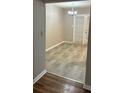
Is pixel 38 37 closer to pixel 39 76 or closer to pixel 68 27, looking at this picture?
pixel 39 76

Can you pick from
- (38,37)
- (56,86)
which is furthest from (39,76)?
(38,37)

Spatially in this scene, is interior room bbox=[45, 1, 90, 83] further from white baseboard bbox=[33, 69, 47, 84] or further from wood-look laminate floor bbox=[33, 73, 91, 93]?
wood-look laminate floor bbox=[33, 73, 91, 93]

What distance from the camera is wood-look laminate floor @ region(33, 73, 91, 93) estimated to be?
2.97 metres

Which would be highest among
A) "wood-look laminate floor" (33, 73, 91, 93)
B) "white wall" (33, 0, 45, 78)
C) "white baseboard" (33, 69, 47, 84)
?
"white wall" (33, 0, 45, 78)

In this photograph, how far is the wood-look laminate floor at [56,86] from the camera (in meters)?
2.97

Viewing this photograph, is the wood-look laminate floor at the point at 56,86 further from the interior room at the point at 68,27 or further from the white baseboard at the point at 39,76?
the interior room at the point at 68,27

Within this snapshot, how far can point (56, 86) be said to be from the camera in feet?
10.4

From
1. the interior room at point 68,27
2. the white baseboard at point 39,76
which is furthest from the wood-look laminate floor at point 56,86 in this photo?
the interior room at point 68,27

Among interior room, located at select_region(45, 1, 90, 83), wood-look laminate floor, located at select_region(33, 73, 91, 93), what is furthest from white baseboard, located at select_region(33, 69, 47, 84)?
interior room, located at select_region(45, 1, 90, 83)

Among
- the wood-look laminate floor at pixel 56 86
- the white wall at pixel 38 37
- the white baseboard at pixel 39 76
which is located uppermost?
the white wall at pixel 38 37
